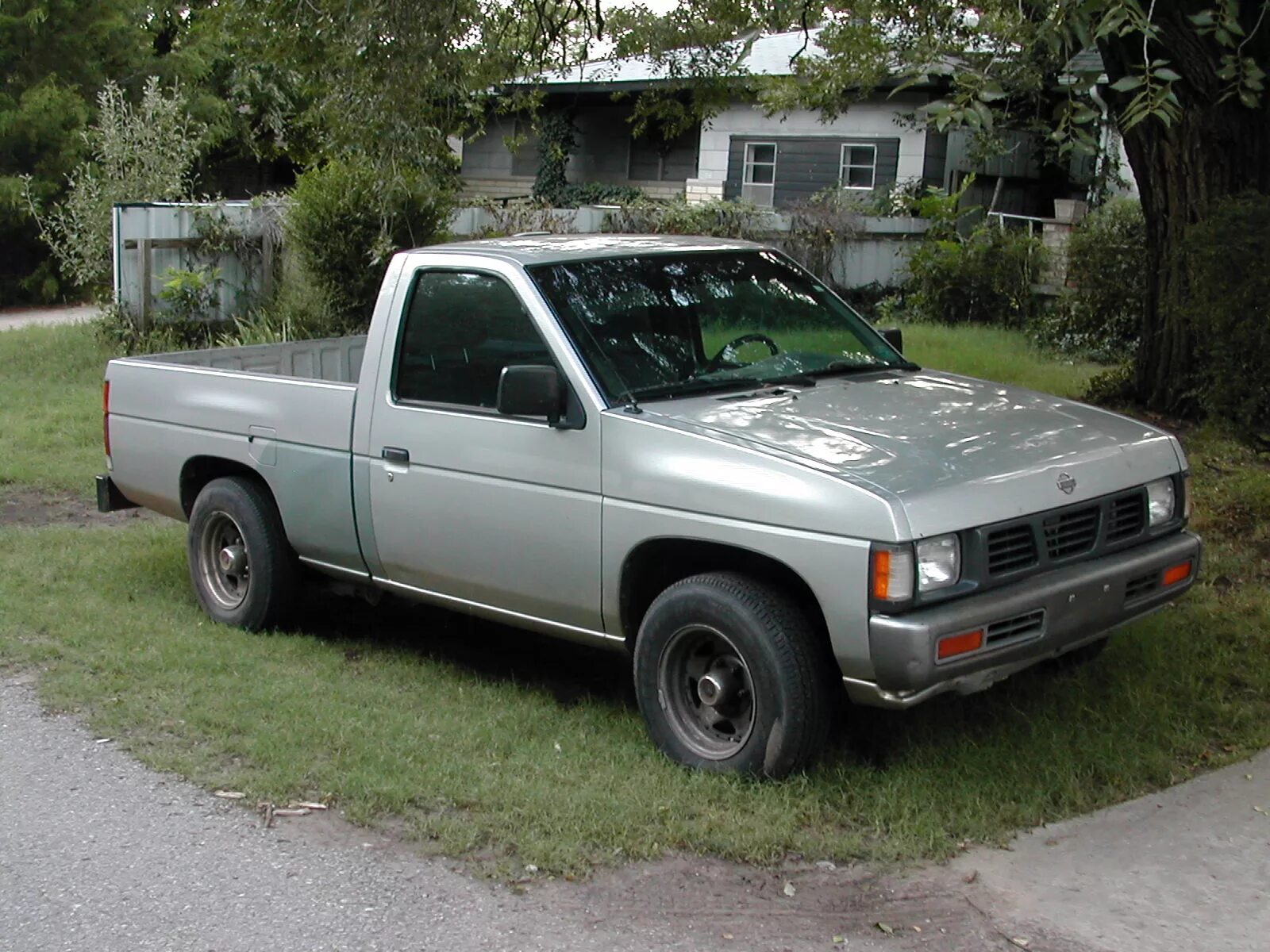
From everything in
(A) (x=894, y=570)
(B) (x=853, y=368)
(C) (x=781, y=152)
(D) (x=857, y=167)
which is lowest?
(A) (x=894, y=570)

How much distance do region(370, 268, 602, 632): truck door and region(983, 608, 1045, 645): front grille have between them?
1485 millimetres

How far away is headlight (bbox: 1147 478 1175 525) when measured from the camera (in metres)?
5.56

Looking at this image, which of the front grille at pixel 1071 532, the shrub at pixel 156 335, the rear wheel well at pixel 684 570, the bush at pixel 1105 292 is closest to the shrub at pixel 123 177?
the shrub at pixel 156 335

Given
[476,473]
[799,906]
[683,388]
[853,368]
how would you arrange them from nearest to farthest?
[799,906] < [683,388] < [476,473] < [853,368]

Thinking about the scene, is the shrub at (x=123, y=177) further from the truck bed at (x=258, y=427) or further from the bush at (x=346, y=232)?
the truck bed at (x=258, y=427)

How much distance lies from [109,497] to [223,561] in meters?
1.08

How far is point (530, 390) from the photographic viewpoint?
5.50 meters

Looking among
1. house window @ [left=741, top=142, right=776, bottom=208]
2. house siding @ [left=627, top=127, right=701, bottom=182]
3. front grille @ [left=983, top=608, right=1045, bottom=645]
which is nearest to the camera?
front grille @ [left=983, top=608, right=1045, bottom=645]

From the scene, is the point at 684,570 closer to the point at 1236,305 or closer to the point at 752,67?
the point at 1236,305

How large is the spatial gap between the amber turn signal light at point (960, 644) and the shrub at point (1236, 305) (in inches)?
199

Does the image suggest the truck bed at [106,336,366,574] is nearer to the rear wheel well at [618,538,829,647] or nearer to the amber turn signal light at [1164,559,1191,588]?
the rear wheel well at [618,538,829,647]

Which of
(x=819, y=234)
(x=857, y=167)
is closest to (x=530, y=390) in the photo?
(x=819, y=234)

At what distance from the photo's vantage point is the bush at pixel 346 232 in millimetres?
14383

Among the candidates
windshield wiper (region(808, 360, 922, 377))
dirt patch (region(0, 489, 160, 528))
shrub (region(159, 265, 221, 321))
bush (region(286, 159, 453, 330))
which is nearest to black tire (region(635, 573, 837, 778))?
windshield wiper (region(808, 360, 922, 377))
